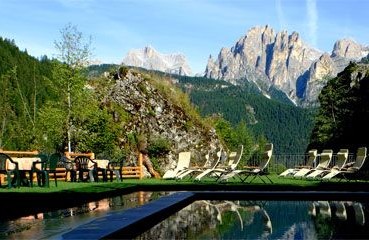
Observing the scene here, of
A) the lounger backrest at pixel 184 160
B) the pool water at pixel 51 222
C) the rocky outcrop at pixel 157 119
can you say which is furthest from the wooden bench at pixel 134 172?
the pool water at pixel 51 222

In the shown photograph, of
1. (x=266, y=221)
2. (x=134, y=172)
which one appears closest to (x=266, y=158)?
(x=134, y=172)

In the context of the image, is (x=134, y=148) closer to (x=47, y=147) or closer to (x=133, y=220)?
(x=47, y=147)

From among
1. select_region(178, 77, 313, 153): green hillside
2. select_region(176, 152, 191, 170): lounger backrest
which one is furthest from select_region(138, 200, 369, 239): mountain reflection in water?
select_region(178, 77, 313, 153): green hillside

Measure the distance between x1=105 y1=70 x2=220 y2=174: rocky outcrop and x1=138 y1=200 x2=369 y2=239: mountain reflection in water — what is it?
15.3m

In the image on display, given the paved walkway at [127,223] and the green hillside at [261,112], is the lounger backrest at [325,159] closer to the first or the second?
the paved walkway at [127,223]

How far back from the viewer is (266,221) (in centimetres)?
631

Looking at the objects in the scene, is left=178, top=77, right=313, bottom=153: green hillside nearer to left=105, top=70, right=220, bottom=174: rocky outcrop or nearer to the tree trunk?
left=105, top=70, right=220, bottom=174: rocky outcrop

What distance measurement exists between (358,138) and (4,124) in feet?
61.3

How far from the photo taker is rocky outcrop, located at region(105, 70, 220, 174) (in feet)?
79.1

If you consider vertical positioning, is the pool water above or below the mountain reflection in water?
above

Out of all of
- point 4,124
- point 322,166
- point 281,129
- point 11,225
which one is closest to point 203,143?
point 322,166

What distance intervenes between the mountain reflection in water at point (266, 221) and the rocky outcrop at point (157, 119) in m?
15.3

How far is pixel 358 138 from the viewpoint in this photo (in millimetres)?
29828

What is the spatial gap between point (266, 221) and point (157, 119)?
18.4 meters
